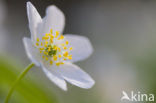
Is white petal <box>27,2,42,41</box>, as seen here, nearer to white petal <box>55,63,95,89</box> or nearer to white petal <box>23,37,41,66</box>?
white petal <box>23,37,41,66</box>

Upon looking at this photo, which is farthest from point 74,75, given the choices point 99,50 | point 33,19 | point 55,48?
point 99,50

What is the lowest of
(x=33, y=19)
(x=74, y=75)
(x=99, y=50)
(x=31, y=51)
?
(x=99, y=50)

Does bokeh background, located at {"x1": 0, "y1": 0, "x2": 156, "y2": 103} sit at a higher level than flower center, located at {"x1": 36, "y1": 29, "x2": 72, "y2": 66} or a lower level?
lower

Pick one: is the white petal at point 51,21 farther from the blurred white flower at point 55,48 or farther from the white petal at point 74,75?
the white petal at point 74,75

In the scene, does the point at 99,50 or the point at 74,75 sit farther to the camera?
the point at 99,50

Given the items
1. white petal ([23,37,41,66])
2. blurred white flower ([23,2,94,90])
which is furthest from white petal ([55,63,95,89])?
white petal ([23,37,41,66])

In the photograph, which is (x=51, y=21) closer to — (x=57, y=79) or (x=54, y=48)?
(x=54, y=48)
